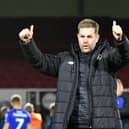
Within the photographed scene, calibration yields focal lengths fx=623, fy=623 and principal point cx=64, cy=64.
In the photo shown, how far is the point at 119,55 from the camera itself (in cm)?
460

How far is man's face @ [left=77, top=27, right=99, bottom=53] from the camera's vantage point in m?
4.61

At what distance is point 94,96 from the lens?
15.0 ft

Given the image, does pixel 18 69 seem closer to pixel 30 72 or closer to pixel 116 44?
pixel 30 72

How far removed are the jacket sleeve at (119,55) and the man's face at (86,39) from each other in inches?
6.6

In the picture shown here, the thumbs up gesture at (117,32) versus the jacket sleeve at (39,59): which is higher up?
the thumbs up gesture at (117,32)

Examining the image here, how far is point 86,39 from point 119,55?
27 cm

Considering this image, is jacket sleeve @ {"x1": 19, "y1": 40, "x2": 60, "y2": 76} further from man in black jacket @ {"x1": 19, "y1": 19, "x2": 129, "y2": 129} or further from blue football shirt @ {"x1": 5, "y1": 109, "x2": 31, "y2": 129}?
blue football shirt @ {"x1": 5, "y1": 109, "x2": 31, "y2": 129}

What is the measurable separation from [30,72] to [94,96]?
11.7m

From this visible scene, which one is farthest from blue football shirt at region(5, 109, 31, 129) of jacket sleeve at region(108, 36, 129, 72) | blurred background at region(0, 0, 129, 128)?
blurred background at region(0, 0, 129, 128)

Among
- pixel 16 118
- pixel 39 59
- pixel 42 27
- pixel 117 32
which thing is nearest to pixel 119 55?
pixel 117 32

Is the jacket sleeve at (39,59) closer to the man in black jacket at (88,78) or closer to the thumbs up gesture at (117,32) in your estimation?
the man in black jacket at (88,78)

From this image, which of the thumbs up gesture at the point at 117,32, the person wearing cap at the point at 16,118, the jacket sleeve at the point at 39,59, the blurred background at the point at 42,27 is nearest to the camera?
the thumbs up gesture at the point at 117,32

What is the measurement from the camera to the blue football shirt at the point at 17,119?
9.41 metres

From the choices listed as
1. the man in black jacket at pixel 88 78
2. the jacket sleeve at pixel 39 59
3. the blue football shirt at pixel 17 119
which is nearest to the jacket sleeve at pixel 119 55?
the man in black jacket at pixel 88 78
